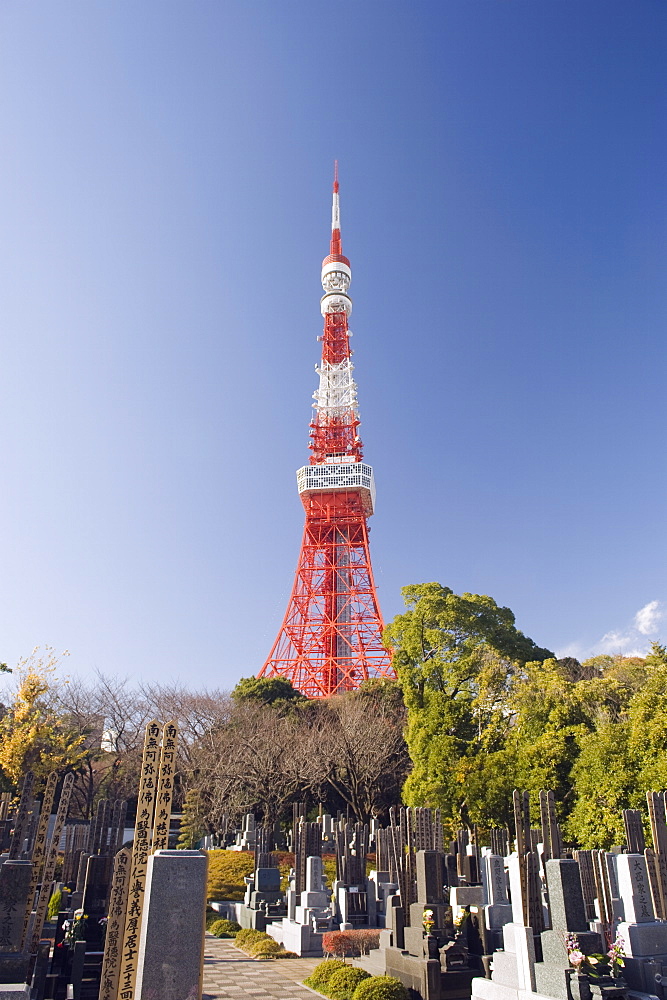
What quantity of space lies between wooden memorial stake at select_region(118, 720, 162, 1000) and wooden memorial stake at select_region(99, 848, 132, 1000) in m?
0.07

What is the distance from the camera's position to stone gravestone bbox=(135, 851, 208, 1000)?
415cm

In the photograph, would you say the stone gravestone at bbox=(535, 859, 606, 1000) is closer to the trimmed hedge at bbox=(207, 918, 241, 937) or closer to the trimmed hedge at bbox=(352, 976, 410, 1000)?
the trimmed hedge at bbox=(352, 976, 410, 1000)

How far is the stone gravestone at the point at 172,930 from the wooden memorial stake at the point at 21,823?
5.52 meters

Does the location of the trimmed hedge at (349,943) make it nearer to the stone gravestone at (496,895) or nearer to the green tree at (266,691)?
the stone gravestone at (496,895)

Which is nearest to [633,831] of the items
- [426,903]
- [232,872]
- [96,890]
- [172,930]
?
[426,903]

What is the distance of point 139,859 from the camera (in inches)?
196

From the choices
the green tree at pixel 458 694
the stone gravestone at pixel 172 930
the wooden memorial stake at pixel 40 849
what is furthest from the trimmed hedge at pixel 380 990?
the green tree at pixel 458 694

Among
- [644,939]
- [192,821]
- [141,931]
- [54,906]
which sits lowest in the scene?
[54,906]

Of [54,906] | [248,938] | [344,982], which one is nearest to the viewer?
[344,982]

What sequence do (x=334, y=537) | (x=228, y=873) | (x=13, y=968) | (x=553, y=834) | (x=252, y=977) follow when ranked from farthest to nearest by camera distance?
Result: 1. (x=334, y=537)
2. (x=228, y=873)
3. (x=553, y=834)
4. (x=252, y=977)
5. (x=13, y=968)

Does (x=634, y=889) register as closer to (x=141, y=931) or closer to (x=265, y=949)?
(x=141, y=931)

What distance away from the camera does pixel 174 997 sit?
414 cm

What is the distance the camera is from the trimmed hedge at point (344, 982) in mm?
8148

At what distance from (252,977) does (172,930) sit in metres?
6.70
